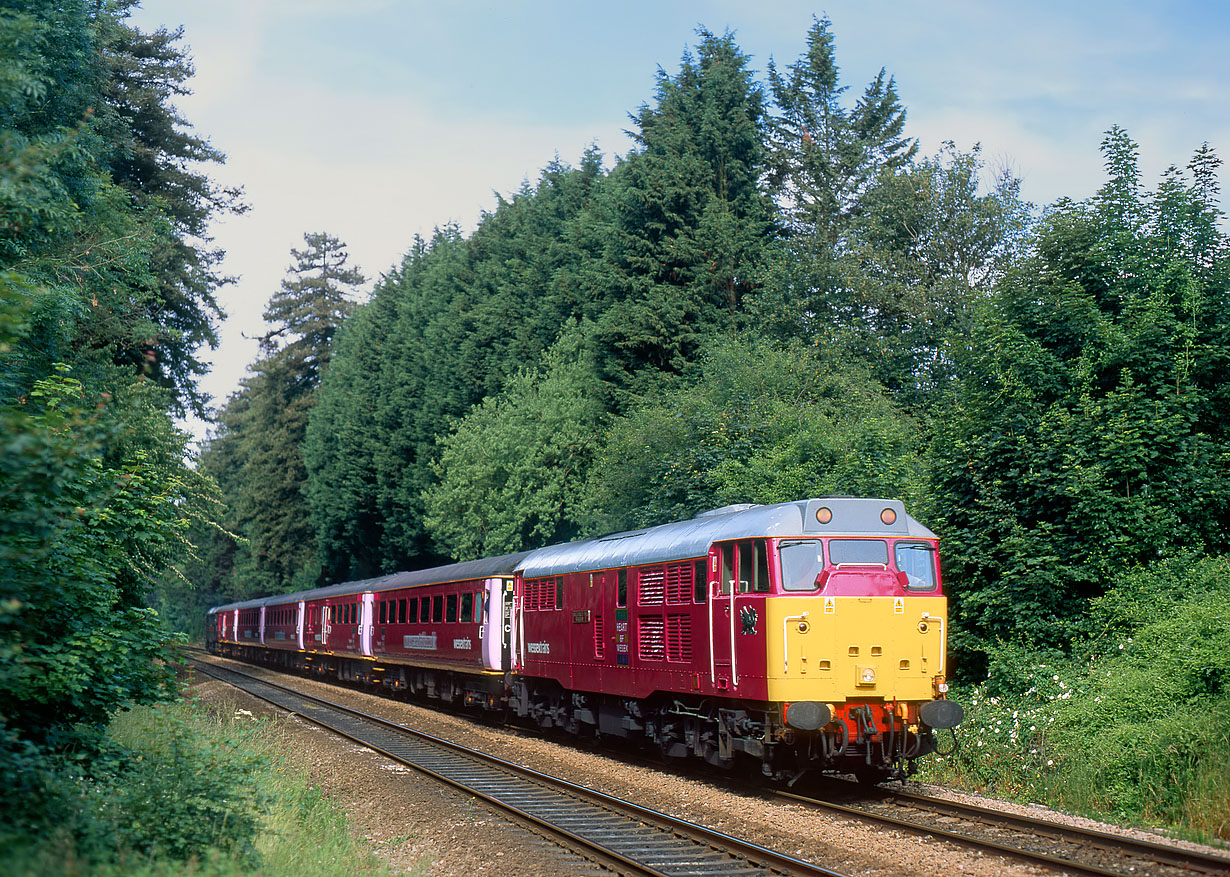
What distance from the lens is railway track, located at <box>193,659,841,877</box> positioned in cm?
938

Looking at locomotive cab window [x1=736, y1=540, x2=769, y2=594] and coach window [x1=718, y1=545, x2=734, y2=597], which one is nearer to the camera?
locomotive cab window [x1=736, y1=540, x2=769, y2=594]

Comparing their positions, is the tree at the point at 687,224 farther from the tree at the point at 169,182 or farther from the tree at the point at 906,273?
the tree at the point at 169,182

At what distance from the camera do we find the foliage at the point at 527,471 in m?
39.1

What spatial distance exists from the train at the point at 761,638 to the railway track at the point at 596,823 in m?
1.95

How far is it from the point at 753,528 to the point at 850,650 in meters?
1.84

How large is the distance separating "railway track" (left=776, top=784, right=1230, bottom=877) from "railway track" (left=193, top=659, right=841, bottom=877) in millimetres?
1867

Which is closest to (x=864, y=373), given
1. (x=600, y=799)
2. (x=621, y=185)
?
(x=621, y=185)

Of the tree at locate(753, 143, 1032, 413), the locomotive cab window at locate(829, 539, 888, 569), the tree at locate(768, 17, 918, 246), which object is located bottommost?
the locomotive cab window at locate(829, 539, 888, 569)

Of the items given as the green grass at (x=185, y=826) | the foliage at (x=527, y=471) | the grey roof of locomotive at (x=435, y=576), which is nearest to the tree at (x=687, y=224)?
the foliage at (x=527, y=471)

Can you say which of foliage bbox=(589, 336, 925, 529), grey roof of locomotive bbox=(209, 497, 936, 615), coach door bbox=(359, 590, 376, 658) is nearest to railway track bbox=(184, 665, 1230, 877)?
grey roof of locomotive bbox=(209, 497, 936, 615)

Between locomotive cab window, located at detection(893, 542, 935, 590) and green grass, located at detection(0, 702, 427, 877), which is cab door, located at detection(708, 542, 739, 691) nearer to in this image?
locomotive cab window, located at detection(893, 542, 935, 590)

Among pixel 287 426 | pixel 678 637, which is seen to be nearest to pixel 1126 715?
pixel 678 637

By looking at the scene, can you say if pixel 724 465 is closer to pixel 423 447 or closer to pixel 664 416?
pixel 664 416

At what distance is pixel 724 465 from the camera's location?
25.5m
